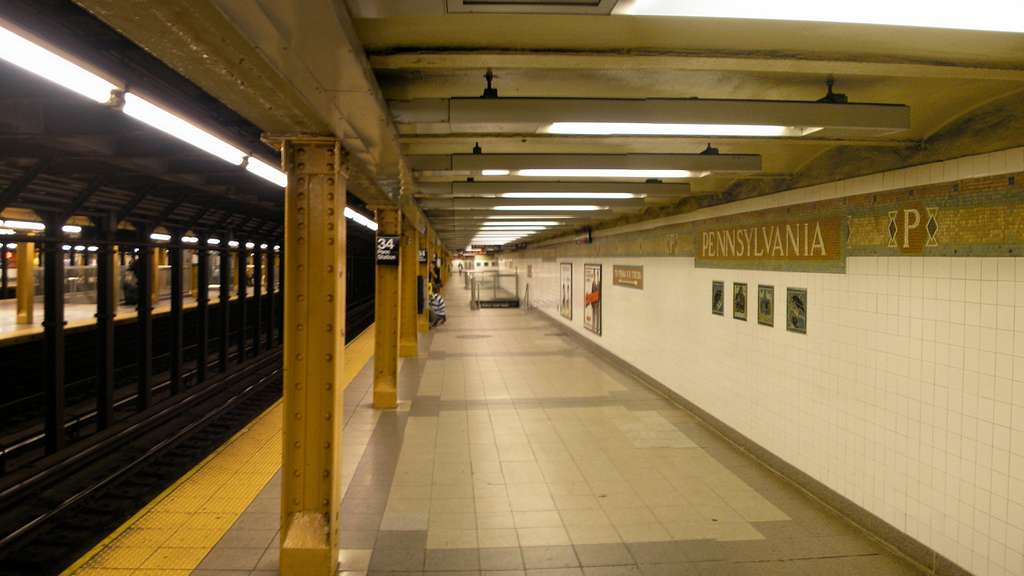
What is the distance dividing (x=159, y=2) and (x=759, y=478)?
5351mm

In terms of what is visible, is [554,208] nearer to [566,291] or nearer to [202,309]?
[202,309]

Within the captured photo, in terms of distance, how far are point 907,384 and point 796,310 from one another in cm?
133

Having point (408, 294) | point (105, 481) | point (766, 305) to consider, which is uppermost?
point (766, 305)

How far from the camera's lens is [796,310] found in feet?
16.4

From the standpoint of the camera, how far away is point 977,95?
10.2 feet

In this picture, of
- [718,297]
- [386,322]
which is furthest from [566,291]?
[718,297]

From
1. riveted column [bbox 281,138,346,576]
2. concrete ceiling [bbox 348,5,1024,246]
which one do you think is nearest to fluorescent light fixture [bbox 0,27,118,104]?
riveted column [bbox 281,138,346,576]

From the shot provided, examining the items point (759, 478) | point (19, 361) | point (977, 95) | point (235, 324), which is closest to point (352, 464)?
point (759, 478)

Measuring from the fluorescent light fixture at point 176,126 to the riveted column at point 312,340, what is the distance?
2.19ft

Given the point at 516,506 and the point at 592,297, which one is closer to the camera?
the point at 516,506

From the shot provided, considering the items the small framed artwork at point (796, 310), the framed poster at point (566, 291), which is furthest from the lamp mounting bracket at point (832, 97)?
the framed poster at point (566, 291)

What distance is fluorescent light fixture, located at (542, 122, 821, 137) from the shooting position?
3.18 metres

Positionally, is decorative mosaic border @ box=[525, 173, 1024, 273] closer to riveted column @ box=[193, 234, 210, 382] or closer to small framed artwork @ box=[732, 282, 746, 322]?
small framed artwork @ box=[732, 282, 746, 322]

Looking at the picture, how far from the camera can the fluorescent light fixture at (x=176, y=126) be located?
2.85 metres
